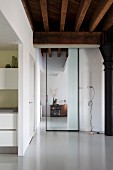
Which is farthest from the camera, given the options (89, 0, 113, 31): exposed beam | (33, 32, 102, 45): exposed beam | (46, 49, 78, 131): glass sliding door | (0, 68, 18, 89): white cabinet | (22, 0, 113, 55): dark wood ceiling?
(46, 49, 78, 131): glass sliding door

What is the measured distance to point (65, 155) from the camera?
15.3ft

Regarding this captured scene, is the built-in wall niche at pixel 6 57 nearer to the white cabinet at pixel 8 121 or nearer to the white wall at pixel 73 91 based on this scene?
the white cabinet at pixel 8 121

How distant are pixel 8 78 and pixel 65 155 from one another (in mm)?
2027

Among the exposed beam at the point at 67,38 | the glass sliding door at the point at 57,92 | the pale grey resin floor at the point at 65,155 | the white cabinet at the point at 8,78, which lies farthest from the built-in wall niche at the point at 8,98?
the glass sliding door at the point at 57,92

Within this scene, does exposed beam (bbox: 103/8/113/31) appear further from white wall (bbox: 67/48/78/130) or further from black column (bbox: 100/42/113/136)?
white wall (bbox: 67/48/78/130)

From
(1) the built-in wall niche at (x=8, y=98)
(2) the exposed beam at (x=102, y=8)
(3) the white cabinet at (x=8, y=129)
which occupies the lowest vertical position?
(3) the white cabinet at (x=8, y=129)

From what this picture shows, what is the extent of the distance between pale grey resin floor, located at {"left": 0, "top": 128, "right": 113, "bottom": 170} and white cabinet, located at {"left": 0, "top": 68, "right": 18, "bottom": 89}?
144 cm

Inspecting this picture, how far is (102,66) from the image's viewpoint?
7.59 metres

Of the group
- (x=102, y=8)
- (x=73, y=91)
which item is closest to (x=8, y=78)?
(x=102, y=8)

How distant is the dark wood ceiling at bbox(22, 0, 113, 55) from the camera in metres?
4.74

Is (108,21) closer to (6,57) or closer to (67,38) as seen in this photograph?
(67,38)

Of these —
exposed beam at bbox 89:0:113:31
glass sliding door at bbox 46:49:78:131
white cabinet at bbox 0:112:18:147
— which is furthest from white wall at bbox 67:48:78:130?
white cabinet at bbox 0:112:18:147

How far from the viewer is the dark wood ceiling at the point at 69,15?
474 cm

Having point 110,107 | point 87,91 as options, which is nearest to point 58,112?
point 87,91
